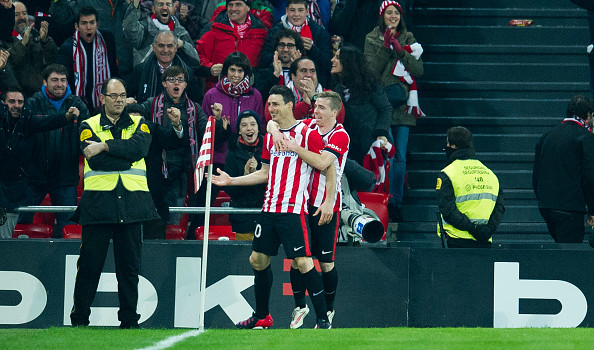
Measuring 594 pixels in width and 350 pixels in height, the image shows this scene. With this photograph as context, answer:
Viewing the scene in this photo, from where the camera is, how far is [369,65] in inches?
488

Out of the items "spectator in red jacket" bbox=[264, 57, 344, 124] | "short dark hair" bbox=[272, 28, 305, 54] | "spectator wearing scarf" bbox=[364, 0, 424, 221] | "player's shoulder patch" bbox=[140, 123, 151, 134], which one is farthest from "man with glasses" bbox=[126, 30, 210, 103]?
"player's shoulder patch" bbox=[140, 123, 151, 134]

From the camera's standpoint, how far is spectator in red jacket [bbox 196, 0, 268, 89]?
13016 mm

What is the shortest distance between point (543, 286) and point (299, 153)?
3161 mm

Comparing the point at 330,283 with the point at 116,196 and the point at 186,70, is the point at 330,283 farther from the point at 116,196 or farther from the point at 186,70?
the point at 186,70

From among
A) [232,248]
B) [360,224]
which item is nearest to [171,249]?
[232,248]

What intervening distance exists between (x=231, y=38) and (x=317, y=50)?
108cm

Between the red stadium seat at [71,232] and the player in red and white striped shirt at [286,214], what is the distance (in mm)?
2441

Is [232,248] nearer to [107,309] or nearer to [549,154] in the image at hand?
[107,309]

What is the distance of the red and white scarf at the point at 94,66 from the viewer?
1258cm

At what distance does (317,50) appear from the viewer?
42.8 feet

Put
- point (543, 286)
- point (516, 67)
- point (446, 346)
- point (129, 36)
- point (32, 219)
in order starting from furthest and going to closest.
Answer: point (516, 67) → point (129, 36) → point (32, 219) → point (543, 286) → point (446, 346)

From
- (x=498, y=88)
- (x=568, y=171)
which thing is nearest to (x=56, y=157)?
(x=568, y=171)

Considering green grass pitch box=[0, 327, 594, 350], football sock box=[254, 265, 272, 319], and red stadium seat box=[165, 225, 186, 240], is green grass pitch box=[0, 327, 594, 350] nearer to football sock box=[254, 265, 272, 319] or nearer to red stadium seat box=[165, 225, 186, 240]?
football sock box=[254, 265, 272, 319]

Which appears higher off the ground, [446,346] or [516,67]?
[516,67]
